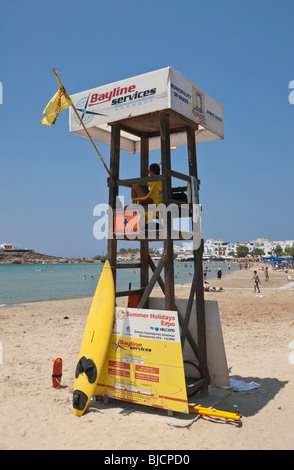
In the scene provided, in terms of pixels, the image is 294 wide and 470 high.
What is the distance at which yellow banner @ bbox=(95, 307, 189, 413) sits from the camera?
17.1 feet

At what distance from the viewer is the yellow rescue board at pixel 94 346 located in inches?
219

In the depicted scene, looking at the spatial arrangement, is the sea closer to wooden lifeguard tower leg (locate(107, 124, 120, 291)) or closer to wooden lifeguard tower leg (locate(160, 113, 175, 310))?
wooden lifeguard tower leg (locate(107, 124, 120, 291))

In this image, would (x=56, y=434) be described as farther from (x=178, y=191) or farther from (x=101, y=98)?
(x=101, y=98)

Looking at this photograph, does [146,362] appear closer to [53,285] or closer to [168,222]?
[168,222]

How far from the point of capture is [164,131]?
570cm

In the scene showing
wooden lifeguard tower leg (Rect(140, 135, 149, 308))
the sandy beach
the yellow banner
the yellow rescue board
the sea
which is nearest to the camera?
the sandy beach

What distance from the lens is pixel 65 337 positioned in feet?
37.3

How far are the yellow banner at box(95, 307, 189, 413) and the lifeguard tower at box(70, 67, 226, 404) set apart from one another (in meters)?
0.32

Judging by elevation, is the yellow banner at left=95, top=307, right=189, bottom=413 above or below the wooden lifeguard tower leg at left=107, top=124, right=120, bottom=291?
below

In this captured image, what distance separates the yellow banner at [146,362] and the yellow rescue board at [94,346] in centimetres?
16

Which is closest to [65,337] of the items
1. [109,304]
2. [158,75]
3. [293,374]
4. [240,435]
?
[109,304]

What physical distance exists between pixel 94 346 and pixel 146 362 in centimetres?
90

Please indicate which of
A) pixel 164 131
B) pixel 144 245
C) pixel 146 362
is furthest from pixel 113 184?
pixel 146 362

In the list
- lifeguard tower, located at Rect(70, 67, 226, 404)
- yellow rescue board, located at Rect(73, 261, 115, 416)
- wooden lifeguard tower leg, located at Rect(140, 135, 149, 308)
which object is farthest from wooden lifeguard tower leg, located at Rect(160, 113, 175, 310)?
wooden lifeguard tower leg, located at Rect(140, 135, 149, 308)
